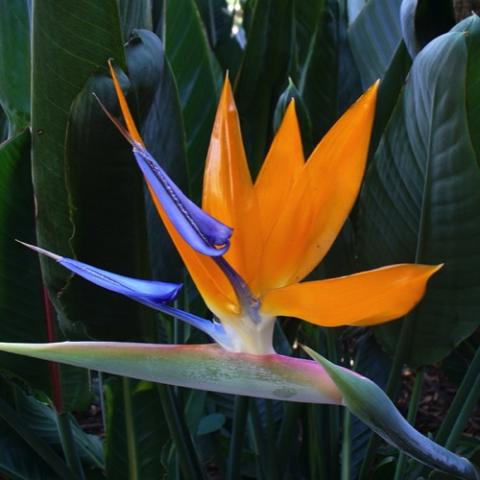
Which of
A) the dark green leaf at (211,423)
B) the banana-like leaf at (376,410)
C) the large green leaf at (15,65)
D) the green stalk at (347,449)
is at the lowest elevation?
the green stalk at (347,449)

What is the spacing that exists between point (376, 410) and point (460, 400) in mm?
444

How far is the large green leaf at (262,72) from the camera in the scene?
103 centimetres

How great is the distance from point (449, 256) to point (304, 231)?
0.25 metres

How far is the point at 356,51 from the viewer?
1102mm

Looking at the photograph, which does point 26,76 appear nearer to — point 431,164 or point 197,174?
point 197,174

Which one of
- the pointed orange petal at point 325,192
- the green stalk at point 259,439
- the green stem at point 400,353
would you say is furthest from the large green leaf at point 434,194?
the green stalk at point 259,439

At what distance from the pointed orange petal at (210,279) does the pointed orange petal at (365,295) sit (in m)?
0.06

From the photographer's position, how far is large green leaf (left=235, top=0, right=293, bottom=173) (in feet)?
3.38

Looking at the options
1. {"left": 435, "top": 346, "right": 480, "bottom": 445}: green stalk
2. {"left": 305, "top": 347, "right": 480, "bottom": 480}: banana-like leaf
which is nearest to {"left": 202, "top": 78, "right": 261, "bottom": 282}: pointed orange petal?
{"left": 305, "top": 347, "right": 480, "bottom": 480}: banana-like leaf

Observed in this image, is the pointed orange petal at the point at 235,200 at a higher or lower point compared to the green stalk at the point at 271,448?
higher

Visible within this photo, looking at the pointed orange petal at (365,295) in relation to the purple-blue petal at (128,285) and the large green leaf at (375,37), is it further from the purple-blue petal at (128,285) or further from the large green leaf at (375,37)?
the large green leaf at (375,37)

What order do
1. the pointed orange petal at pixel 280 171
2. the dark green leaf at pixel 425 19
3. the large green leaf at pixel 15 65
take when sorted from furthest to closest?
the large green leaf at pixel 15 65 → the dark green leaf at pixel 425 19 → the pointed orange petal at pixel 280 171

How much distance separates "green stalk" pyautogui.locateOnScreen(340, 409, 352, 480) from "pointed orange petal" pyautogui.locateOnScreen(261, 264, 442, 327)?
615 millimetres

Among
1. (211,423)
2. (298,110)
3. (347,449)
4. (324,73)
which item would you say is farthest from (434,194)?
(211,423)
